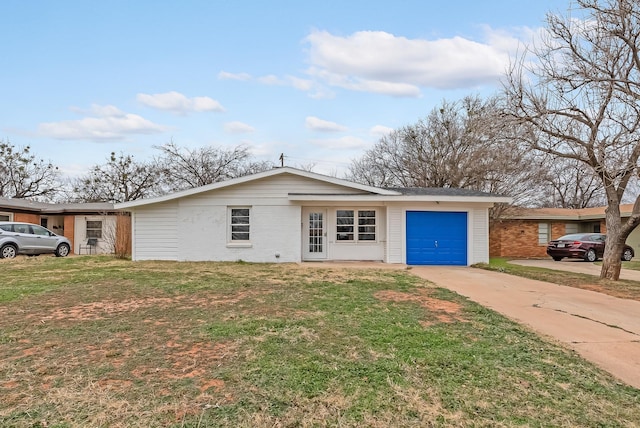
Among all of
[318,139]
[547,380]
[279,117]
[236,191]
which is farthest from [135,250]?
[318,139]

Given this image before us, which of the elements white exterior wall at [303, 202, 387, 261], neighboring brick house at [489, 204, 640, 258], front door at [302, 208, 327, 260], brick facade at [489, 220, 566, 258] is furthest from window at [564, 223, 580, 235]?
front door at [302, 208, 327, 260]

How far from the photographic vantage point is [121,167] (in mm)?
30906

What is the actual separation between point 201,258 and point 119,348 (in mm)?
10439

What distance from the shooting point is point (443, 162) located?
25641 mm

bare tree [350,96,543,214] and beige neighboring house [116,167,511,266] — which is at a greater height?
bare tree [350,96,543,214]

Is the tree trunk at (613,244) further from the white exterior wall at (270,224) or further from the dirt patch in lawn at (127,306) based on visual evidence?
the dirt patch in lawn at (127,306)

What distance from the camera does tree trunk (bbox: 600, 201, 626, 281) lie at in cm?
1089

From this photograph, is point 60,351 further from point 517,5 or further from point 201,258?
point 517,5

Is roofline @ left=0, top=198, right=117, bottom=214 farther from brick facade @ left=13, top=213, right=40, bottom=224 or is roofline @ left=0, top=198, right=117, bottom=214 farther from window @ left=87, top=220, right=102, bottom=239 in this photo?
window @ left=87, top=220, right=102, bottom=239

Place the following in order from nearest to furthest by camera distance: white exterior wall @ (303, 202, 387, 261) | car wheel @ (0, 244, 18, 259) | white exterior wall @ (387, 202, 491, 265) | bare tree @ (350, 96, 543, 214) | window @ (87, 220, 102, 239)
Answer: white exterior wall @ (387, 202, 491, 265), white exterior wall @ (303, 202, 387, 261), car wheel @ (0, 244, 18, 259), window @ (87, 220, 102, 239), bare tree @ (350, 96, 543, 214)

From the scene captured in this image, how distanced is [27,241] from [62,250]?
1.56m

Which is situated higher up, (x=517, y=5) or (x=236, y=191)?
(x=517, y=5)

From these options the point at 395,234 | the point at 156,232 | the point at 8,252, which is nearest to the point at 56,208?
the point at 8,252

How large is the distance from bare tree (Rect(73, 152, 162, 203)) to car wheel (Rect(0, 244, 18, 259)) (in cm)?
1549
